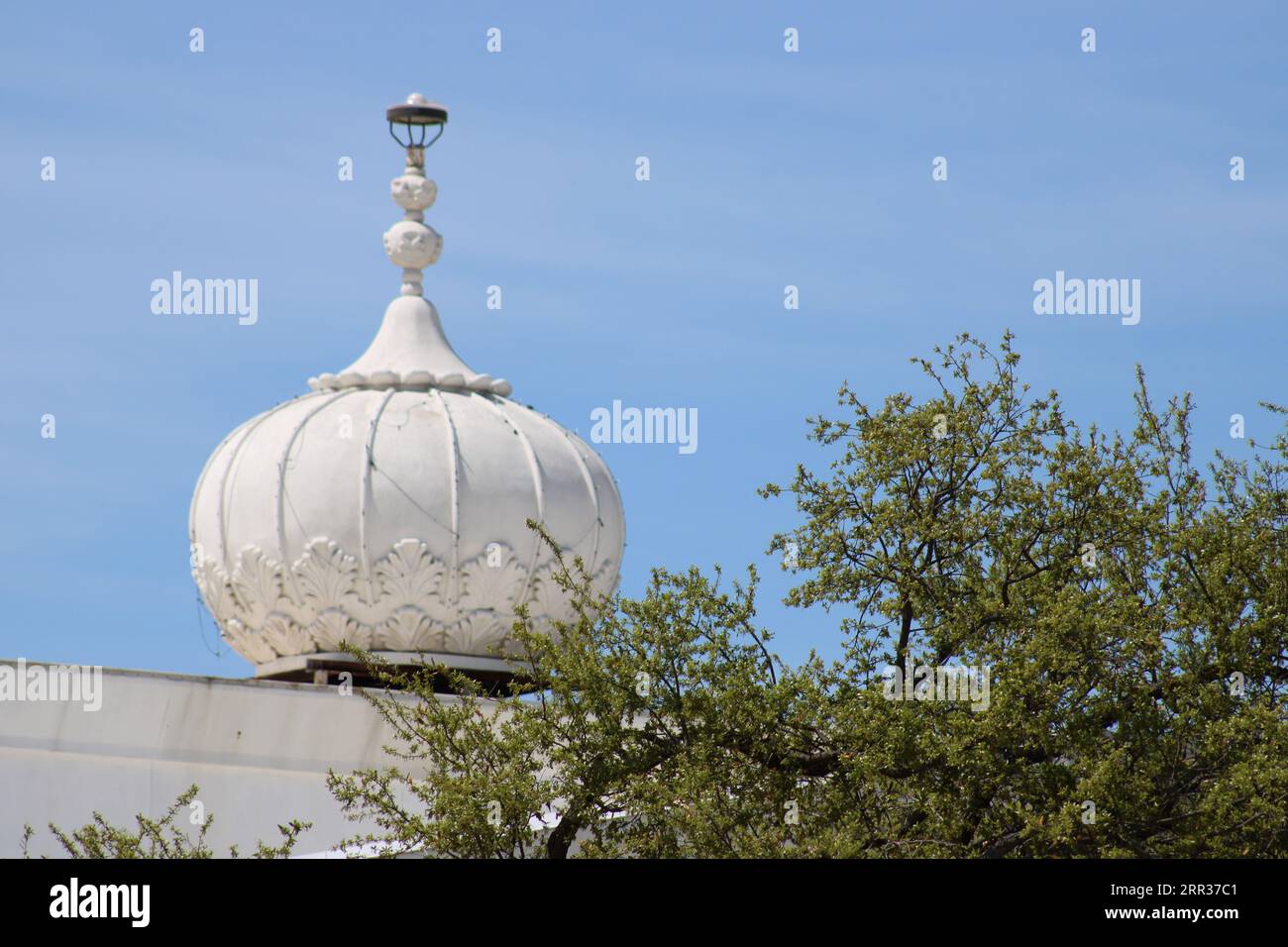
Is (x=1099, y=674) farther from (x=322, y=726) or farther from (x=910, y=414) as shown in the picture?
(x=322, y=726)

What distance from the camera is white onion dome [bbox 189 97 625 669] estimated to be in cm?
2598

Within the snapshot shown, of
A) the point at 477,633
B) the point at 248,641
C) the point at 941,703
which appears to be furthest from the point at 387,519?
the point at 941,703

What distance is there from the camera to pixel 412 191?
28703 millimetres

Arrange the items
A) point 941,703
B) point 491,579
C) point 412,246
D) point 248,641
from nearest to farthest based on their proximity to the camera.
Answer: point 941,703, point 491,579, point 248,641, point 412,246

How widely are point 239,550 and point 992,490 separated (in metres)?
11.0

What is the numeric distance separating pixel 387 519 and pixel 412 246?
429 centimetres

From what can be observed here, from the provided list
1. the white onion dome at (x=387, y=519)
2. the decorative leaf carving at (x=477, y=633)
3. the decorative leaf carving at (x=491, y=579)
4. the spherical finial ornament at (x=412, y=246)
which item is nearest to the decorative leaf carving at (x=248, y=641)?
the white onion dome at (x=387, y=519)

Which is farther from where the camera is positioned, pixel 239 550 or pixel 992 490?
pixel 239 550

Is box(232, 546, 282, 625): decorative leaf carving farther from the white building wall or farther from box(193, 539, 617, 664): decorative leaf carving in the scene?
the white building wall

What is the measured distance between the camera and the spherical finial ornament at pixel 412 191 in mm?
28688

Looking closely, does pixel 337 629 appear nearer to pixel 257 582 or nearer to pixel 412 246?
pixel 257 582
